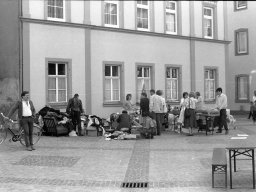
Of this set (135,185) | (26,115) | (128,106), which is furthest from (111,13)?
(135,185)

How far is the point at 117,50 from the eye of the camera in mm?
21203

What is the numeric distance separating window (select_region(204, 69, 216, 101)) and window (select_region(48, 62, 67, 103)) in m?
9.59

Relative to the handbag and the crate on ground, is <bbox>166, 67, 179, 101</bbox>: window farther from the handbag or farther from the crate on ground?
the crate on ground

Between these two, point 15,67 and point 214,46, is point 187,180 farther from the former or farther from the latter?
point 214,46

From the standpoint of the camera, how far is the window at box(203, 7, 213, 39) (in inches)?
1022

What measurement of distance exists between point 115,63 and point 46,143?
7371 millimetres

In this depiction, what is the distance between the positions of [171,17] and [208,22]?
3288 mm

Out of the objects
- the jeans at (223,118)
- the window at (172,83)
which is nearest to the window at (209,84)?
the window at (172,83)

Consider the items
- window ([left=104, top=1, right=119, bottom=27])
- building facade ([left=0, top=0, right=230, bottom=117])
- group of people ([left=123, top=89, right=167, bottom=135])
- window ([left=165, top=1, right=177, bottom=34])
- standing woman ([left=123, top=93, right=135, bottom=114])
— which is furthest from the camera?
window ([left=165, top=1, right=177, bottom=34])

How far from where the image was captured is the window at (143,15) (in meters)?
22.5

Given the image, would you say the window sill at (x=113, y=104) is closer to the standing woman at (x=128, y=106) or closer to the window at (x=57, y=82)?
the standing woman at (x=128, y=106)

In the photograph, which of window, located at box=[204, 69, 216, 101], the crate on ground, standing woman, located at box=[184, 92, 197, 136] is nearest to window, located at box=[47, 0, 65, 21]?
the crate on ground

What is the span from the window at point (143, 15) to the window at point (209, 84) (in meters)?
5.37

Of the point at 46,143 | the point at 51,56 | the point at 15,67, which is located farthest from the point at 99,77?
the point at 46,143
